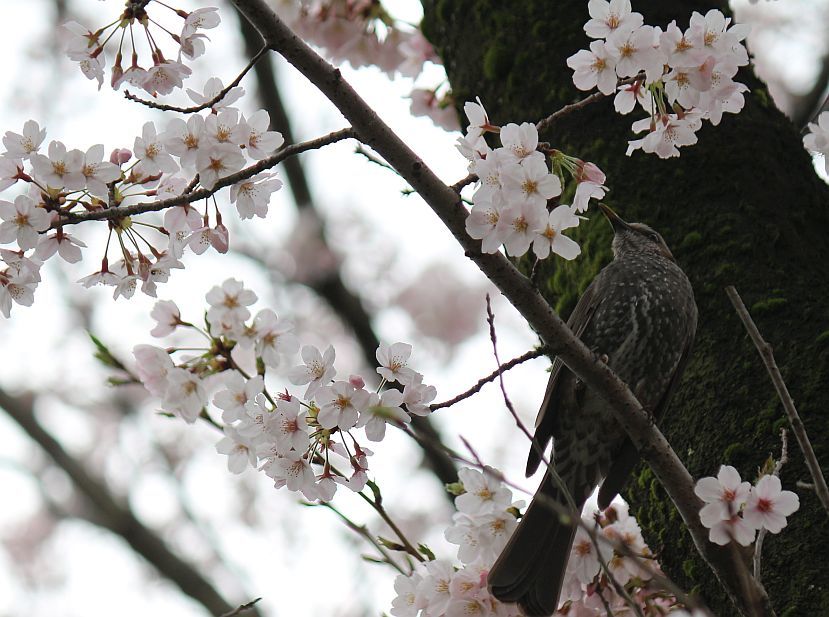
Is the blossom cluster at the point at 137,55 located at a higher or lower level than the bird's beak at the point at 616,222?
lower

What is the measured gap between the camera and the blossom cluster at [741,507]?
58.1 inches

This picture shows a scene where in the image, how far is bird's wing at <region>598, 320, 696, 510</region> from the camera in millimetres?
2398

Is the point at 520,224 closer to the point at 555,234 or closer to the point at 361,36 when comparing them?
the point at 555,234

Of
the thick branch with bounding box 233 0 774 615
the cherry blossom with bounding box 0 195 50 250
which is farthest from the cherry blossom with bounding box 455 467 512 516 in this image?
the cherry blossom with bounding box 0 195 50 250

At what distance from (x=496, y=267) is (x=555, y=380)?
1063mm

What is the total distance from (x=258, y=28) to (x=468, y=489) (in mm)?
1026

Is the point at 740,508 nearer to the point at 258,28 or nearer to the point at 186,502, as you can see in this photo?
the point at 258,28

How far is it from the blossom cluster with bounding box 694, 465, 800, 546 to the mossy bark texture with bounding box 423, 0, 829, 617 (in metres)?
0.36

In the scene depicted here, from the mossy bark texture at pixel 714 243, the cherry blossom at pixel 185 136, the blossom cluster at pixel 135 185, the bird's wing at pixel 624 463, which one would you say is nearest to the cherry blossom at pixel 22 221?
the blossom cluster at pixel 135 185

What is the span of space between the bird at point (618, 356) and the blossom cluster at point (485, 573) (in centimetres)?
27

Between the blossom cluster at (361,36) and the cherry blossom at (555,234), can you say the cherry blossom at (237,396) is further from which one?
the blossom cluster at (361,36)

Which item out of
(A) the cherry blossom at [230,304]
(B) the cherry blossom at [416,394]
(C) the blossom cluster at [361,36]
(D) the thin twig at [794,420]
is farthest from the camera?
(C) the blossom cluster at [361,36]

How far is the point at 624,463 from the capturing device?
2.54 m

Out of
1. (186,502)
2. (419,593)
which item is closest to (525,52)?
(419,593)
